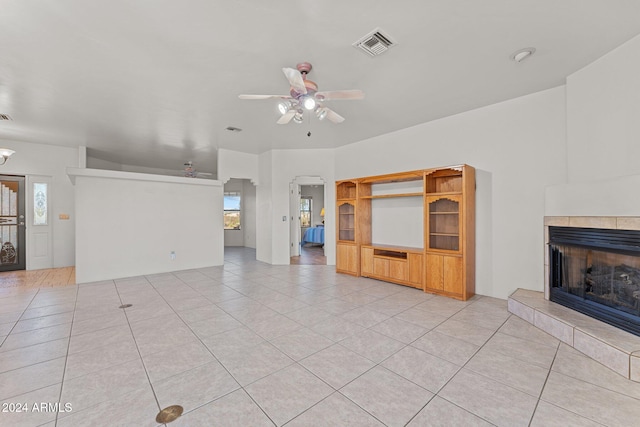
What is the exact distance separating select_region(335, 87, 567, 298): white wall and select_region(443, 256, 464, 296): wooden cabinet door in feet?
1.73

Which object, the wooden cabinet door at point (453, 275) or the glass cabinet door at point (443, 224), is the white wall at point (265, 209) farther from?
the wooden cabinet door at point (453, 275)

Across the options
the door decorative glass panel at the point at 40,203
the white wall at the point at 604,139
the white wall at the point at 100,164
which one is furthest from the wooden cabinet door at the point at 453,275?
the white wall at the point at 100,164

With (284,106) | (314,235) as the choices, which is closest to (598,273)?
(284,106)

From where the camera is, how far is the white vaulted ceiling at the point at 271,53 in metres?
2.32

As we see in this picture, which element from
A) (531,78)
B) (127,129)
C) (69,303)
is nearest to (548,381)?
(531,78)

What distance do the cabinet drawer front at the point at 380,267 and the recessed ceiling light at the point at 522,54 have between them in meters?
3.57

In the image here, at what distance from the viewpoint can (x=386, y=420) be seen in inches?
68.8

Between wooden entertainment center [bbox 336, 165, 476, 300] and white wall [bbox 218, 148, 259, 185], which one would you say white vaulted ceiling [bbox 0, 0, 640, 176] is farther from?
white wall [bbox 218, 148, 259, 185]

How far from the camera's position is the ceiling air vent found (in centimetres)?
260

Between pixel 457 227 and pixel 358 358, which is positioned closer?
pixel 358 358

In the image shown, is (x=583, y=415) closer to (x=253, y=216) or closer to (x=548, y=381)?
(x=548, y=381)

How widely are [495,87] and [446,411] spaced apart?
3.92m

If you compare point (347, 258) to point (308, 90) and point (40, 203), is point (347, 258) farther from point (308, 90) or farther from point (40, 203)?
point (40, 203)

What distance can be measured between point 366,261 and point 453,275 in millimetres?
1796
